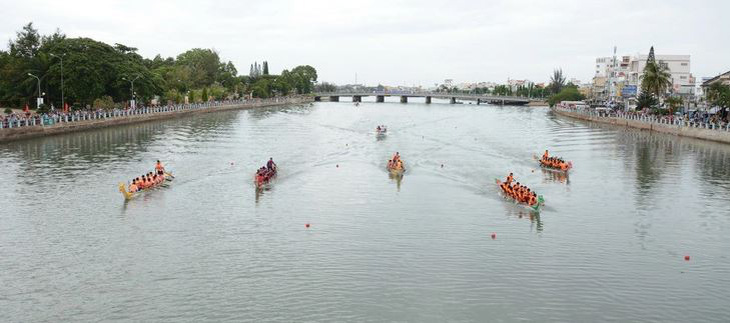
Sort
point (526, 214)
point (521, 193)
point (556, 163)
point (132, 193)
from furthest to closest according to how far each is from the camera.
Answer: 1. point (556, 163)
2. point (132, 193)
3. point (521, 193)
4. point (526, 214)

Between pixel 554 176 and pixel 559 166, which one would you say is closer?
pixel 554 176

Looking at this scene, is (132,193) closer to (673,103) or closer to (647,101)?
(673,103)

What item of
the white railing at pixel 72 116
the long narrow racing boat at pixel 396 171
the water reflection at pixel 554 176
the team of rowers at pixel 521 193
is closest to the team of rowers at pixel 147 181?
the long narrow racing boat at pixel 396 171

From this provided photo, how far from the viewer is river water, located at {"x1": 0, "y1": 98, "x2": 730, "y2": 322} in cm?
1998

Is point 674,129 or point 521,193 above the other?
point 674,129

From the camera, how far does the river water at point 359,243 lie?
65.6ft

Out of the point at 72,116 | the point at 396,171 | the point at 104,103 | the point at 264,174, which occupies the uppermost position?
the point at 104,103

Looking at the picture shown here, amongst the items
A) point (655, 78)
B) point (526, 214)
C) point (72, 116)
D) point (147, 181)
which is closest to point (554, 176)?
point (526, 214)

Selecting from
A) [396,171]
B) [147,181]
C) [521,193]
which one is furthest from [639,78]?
[147,181]

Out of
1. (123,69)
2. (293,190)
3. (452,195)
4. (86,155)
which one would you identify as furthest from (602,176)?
(123,69)

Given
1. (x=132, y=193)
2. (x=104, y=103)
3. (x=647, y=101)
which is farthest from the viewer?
(x=647, y=101)

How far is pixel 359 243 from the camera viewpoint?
2628 centimetres

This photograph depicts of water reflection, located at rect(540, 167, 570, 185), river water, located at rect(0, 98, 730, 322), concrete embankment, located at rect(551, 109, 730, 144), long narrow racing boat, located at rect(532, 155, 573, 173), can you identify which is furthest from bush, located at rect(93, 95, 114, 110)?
concrete embankment, located at rect(551, 109, 730, 144)

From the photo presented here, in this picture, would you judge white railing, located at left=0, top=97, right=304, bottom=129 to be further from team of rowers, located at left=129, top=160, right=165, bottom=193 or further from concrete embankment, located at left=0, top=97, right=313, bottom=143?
team of rowers, located at left=129, top=160, right=165, bottom=193
